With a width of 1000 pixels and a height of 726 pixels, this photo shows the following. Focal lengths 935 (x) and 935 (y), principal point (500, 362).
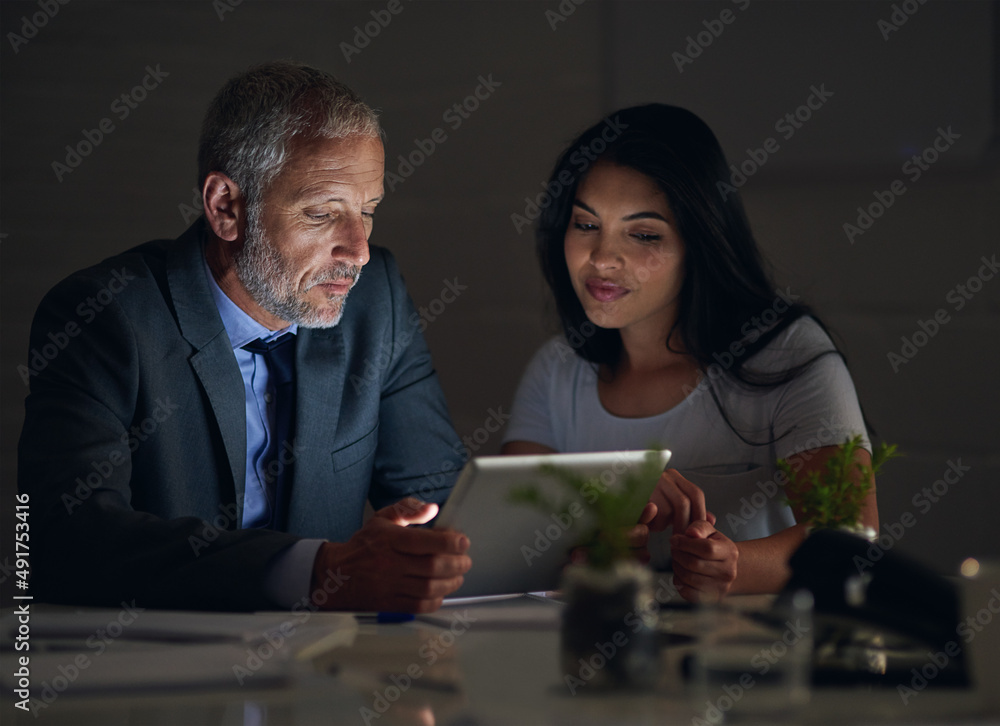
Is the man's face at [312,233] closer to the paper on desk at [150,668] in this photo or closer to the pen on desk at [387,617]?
the pen on desk at [387,617]

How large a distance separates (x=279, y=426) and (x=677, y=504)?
2.71 ft

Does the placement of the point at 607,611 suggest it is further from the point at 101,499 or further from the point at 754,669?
the point at 101,499

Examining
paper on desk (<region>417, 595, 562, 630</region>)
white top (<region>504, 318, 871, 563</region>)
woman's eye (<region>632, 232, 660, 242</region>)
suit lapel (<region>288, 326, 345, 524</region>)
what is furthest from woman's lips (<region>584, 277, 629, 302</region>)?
paper on desk (<region>417, 595, 562, 630</region>)

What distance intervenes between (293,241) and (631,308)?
0.73 meters

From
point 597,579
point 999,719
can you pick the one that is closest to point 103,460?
point 597,579

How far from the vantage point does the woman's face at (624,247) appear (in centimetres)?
201

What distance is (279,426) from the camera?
1.92 meters

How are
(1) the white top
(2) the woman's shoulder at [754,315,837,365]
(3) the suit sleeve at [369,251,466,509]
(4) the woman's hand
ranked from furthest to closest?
1. (3) the suit sleeve at [369,251,466,509]
2. (2) the woman's shoulder at [754,315,837,365]
3. (1) the white top
4. (4) the woman's hand

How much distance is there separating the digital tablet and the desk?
187mm

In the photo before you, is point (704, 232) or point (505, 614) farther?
point (704, 232)

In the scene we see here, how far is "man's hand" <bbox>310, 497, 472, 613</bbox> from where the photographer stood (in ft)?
4.29

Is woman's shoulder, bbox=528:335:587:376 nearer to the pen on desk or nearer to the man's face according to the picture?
the man's face

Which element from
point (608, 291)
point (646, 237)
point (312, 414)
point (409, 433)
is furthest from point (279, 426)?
point (646, 237)

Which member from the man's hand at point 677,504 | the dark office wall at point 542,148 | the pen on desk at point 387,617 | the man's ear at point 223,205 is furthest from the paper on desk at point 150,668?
the dark office wall at point 542,148
